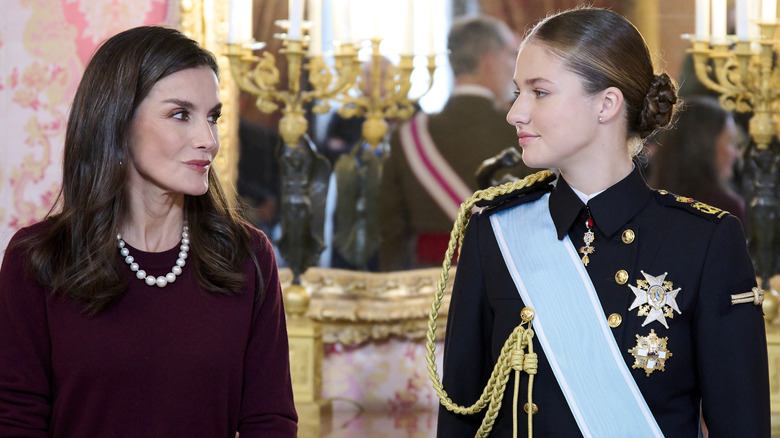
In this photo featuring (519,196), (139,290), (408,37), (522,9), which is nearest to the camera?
(139,290)

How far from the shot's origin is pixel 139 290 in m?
1.42

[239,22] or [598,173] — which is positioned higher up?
[239,22]

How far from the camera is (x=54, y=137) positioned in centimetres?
298

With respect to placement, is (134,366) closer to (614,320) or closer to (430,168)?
(614,320)

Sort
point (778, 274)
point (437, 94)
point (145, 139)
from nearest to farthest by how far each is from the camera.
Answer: point (145, 139) < point (778, 274) < point (437, 94)

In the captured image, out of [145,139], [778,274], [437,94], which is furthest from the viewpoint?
[437,94]

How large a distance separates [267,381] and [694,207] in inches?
27.4

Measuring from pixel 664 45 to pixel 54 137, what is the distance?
6.32ft

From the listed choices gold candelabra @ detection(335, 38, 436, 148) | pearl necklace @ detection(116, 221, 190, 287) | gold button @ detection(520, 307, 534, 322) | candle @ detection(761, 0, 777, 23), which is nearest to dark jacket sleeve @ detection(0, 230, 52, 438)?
pearl necklace @ detection(116, 221, 190, 287)

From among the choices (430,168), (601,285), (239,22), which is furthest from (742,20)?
(601,285)

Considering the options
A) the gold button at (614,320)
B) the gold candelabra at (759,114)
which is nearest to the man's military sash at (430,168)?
the gold candelabra at (759,114)

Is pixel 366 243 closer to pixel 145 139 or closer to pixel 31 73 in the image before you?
pixel 31 73

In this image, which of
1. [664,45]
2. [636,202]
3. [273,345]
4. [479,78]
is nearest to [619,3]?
[664,45]

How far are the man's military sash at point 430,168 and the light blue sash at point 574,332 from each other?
155 cm
